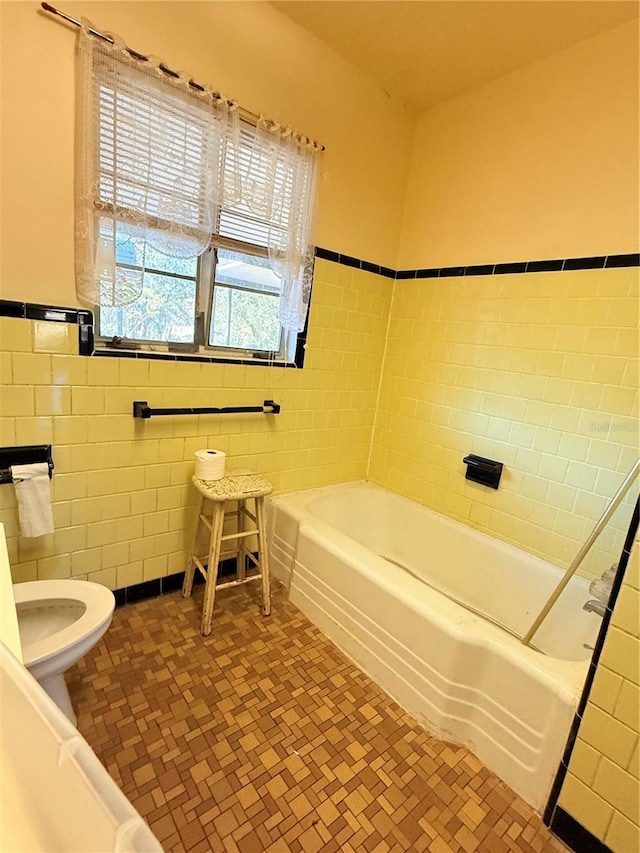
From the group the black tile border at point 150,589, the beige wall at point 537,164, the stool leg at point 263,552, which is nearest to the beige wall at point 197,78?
the beige wall at point 537,164

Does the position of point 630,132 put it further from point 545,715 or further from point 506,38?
point 545,715

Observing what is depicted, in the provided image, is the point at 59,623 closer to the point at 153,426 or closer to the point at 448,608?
the point at 153,426

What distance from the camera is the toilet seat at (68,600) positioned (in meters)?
1.17

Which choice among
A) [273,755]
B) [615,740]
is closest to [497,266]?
[615,740]

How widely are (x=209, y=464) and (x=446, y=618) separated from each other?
1186 mm

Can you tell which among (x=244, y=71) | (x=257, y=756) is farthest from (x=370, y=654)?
(x=244, y=71)

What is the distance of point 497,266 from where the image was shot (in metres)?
2.08

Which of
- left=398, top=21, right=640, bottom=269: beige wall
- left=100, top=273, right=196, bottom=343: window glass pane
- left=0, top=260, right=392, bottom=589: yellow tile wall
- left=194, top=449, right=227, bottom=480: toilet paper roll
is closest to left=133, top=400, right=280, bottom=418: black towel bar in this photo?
left=0, top=260, right=392, bottom=589: yellow tile wall

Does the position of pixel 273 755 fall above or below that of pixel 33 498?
below

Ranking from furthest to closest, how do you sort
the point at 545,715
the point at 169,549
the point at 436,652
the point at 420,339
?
1. the point at 420,339
2. the point at 169,549
3. the point at 436,652
4. the point at 545,715

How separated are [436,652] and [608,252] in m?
1.77

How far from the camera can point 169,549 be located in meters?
2.05

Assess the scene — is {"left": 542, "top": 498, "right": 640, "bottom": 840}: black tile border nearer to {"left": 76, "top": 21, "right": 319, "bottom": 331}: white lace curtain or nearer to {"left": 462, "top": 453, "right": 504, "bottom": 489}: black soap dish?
{"left": 462, "top": 453, "right": 504, "bottom": 489}: black soap dish

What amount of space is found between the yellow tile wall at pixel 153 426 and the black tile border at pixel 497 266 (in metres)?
0.06
